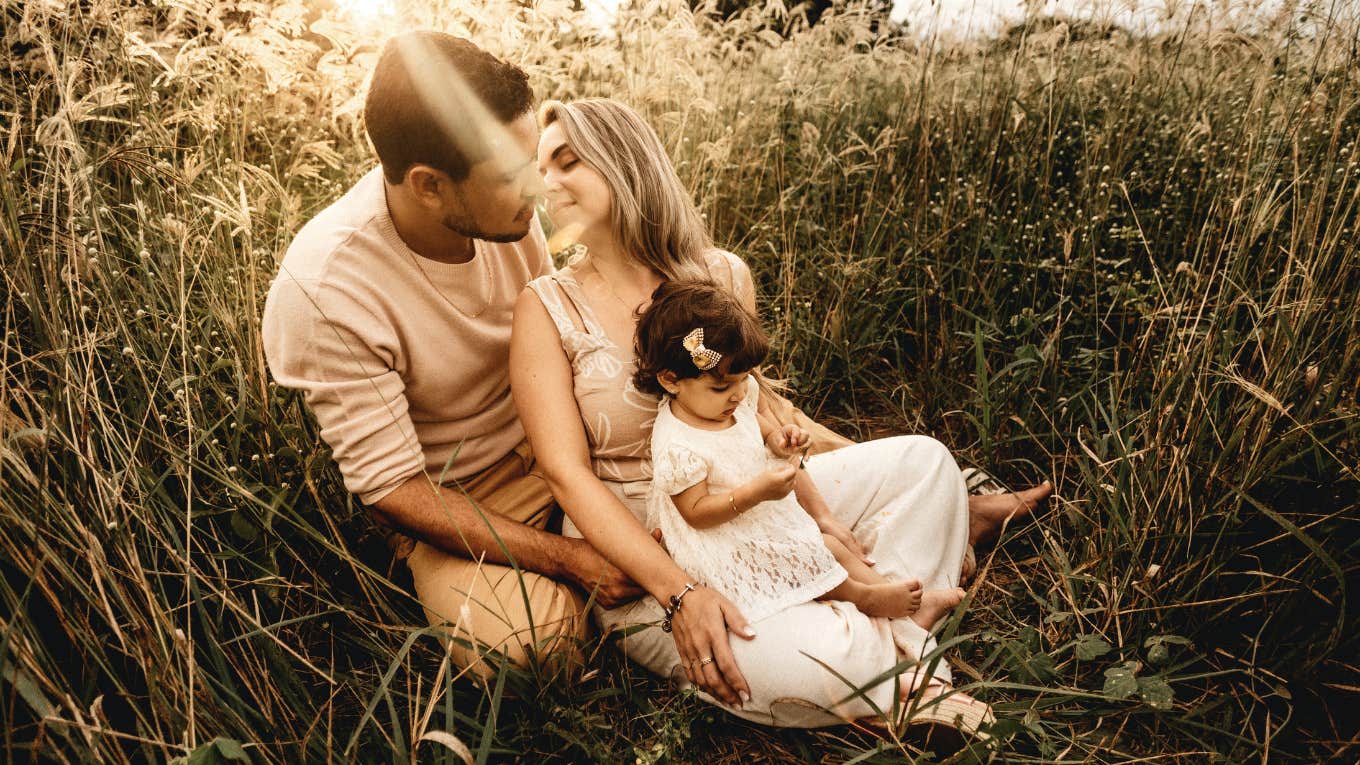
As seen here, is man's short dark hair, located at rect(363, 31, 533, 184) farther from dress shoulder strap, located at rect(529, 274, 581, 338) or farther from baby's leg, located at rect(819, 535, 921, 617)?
baby's leg, located at rect(819, 535, 921, 617)

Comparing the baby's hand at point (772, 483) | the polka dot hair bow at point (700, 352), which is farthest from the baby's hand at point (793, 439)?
the polka dot hair bow at point (700, 352)

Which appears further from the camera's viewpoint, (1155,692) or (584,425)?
(584,425)

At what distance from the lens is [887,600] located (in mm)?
1861

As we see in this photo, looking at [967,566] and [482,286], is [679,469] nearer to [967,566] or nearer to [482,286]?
[482,286]

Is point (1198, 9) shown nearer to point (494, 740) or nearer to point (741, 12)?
point (741, 12)

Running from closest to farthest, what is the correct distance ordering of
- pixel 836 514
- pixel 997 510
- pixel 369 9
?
1. pixel 836 514
2. pixel 997 510
3. pixel 369 9

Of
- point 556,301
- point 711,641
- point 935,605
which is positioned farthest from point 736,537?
point 556,301

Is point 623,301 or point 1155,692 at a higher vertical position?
point 623,301

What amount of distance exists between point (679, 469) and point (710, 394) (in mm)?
189

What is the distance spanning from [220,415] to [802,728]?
1.65 meters

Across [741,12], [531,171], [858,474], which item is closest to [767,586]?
[858,474]

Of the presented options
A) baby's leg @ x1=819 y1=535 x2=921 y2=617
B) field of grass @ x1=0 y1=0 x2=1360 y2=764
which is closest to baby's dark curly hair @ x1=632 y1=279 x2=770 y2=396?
baby's leg @ x1=819 y1=535 x2=921 y2=617

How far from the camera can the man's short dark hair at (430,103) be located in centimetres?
180

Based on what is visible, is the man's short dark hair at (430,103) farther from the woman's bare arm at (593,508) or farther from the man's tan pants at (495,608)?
the man's tan pants at (495,608)
